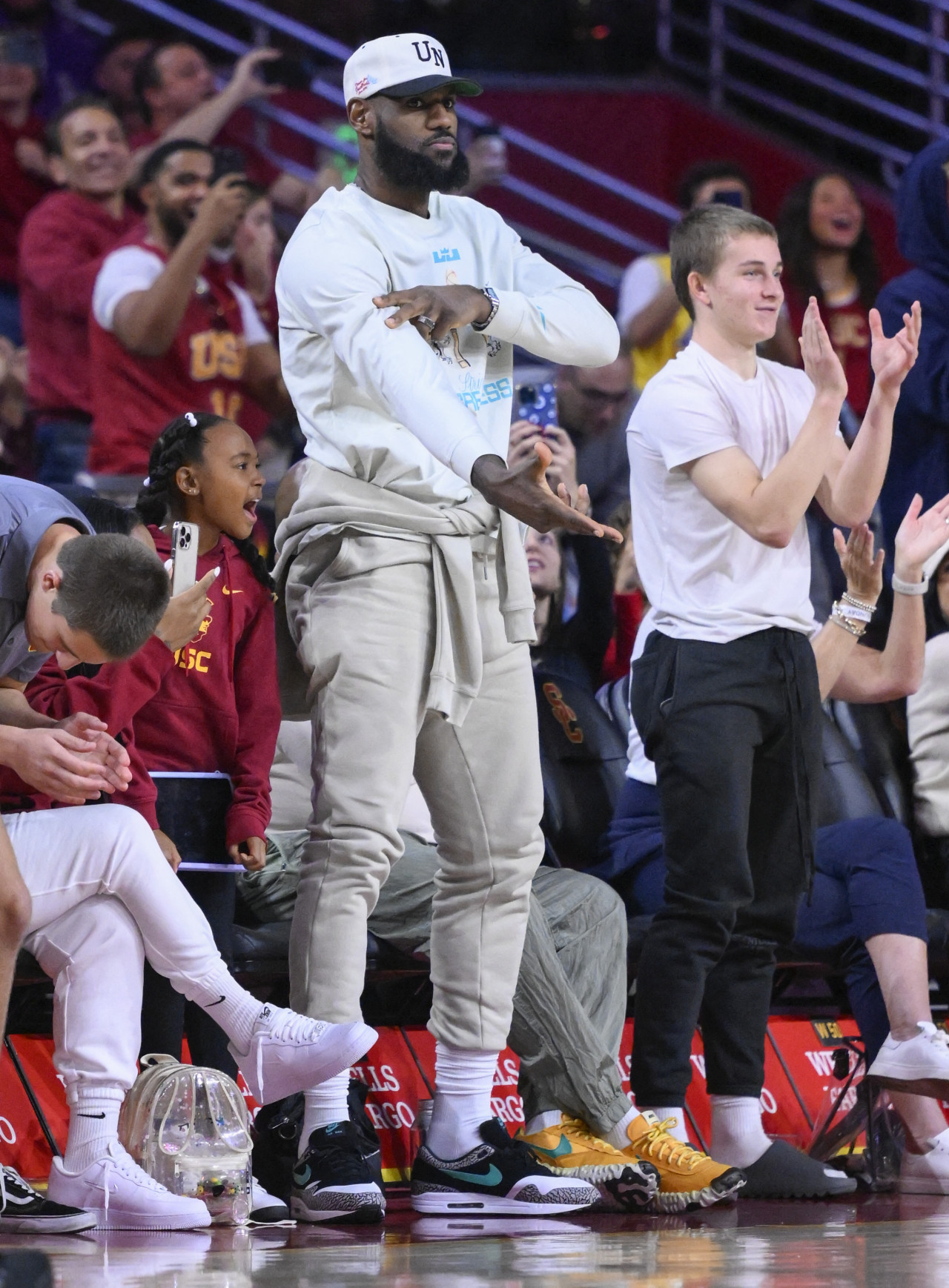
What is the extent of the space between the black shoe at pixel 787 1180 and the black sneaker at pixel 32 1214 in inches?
53.0

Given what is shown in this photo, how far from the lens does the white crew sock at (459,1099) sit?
3.33 meters

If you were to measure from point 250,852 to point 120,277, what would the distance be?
9.85 feet

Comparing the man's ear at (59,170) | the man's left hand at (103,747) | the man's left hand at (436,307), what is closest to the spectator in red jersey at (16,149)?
the man's ear at (59,170)

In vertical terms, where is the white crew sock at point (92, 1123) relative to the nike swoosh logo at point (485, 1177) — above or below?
above

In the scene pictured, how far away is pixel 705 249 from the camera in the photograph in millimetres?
3822

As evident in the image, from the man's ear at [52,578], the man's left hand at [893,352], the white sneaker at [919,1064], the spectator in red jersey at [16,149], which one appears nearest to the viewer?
the man's ear at [52,578]

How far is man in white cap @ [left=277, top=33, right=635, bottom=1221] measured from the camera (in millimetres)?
3184

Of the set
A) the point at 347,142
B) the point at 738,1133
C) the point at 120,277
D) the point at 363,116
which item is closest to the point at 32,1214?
the point at 738,1133

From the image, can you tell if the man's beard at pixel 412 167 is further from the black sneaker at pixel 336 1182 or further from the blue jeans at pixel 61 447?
the blue jeans at pixel 61 447

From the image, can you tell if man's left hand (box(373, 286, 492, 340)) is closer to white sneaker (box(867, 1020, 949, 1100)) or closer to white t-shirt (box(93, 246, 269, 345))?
white sneaker (box(867, 1020, 949, 1100))

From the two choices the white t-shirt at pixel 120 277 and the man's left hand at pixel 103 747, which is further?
the white t-shirt at pixel 120 277

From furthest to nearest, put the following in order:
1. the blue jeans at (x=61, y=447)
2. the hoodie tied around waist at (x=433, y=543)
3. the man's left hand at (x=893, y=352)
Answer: the blue jeans at (x=61, y=447), the man's left hand at (x=893, y=352), the hoodie tied around waist at (x=433, y=543)

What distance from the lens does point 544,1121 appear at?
139 inches

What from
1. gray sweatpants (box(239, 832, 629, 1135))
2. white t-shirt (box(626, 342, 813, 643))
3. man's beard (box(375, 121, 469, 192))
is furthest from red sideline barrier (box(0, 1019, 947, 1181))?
man's beard (box(375, 121, 469, 192))
